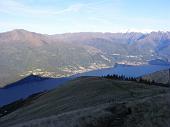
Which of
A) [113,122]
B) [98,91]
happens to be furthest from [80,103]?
[113,122]

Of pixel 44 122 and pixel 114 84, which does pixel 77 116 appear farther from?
pixel 114 84

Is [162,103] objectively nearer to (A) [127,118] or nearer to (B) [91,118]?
(A) [127,118]

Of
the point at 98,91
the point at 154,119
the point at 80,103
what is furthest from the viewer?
the point at 98,91

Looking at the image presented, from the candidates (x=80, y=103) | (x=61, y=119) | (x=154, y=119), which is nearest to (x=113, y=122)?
(x=154, y=119)

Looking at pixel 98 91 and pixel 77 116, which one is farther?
pixel 98 91

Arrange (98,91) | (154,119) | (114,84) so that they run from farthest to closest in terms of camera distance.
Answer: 1. (114,84)
2. (98,91)
3. (154,119)

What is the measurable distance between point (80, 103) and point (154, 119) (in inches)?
1133

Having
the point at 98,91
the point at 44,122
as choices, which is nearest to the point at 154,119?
the point at 44,122

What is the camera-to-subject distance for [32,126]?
5319cm

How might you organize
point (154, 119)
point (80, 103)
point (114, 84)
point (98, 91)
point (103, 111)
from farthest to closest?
point (114, 84), point (98, 91), point (80, 103), point (103, 111), point (154, 119)

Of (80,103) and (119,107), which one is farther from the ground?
(119,107)

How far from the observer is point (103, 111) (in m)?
51.0

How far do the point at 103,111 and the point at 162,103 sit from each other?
8.93 meters

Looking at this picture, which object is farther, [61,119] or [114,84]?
[114,84]
